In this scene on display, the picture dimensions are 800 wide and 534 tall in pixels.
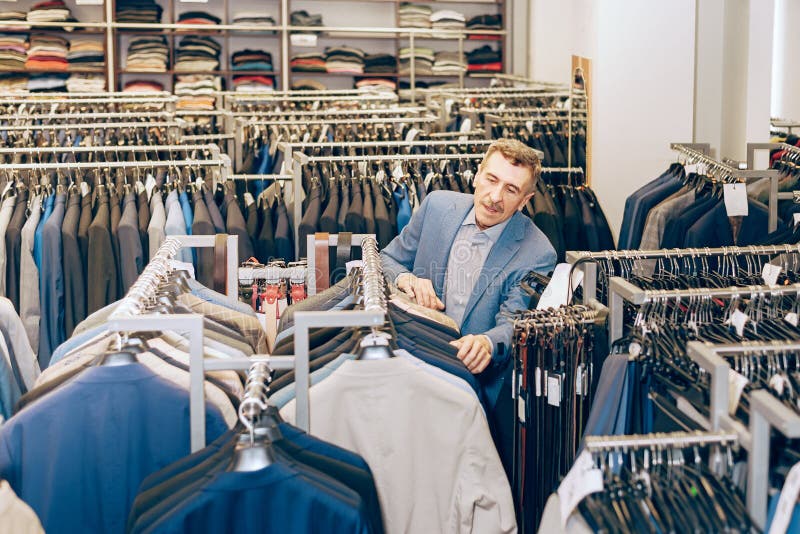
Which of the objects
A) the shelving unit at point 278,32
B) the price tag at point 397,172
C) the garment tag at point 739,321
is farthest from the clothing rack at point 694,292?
the shelving unit at point 278,32

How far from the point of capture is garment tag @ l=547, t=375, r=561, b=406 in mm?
2566

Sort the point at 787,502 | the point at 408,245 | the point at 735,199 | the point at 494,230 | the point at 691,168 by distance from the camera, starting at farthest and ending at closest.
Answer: the point at 691,168, the point at 735,199, the point at 408,245, the point at 494,230, the point at 787,502

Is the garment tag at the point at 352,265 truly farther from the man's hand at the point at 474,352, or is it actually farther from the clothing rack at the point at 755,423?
the clothing rack at the point at 755,423

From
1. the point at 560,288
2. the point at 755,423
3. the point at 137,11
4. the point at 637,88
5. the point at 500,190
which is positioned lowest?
the point at 755,423

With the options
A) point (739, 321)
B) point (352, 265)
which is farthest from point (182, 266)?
point (739, 321)

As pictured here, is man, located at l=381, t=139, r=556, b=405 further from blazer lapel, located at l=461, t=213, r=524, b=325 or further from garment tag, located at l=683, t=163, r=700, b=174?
garment tag, located at l=683, t=163, r=700, b=174

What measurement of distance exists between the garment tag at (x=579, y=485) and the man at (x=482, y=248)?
1261 mm

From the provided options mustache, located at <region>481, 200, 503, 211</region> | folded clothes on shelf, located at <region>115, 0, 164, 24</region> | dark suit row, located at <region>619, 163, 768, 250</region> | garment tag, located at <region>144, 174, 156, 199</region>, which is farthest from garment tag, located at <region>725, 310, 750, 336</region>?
folded clothes on shelf, located at <region>115, 0, 164, 24</region>

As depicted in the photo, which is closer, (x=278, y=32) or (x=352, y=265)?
(x=352, y=265)

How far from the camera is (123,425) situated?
1.99 meters

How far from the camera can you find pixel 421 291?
2.97 m

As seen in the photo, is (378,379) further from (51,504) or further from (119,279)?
(119,279)

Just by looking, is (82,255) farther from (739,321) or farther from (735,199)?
(739,321)

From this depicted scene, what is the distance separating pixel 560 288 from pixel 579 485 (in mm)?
1132
